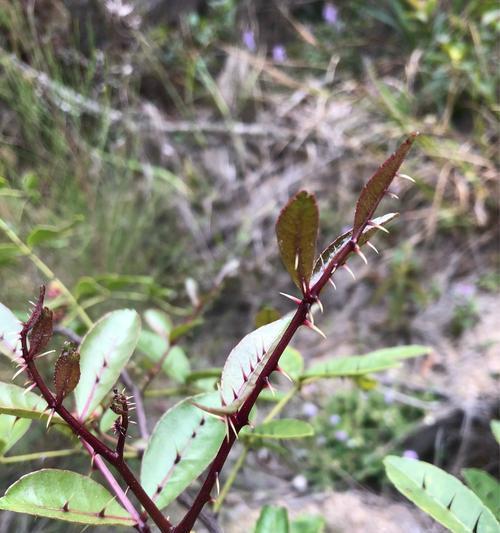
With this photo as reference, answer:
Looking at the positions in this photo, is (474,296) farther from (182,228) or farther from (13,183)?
(13,183)

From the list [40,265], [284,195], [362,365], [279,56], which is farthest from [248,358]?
[279,56]

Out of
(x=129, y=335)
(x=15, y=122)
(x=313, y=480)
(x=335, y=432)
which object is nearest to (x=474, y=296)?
(x=335, y=432)

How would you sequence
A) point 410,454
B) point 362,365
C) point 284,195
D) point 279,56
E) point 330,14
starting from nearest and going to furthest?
point 362,365
point 410,454
point 284,195
point 279,56
point 330,14

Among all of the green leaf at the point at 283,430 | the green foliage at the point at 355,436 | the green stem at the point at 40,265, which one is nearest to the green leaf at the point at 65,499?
the green leaf at the point at 283,430

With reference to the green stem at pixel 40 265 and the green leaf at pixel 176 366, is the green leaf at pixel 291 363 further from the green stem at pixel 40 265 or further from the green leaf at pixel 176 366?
the green stem at pixel 40 265

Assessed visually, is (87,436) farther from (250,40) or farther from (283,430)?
(250,40)

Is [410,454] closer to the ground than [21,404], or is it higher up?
closer to the ground
